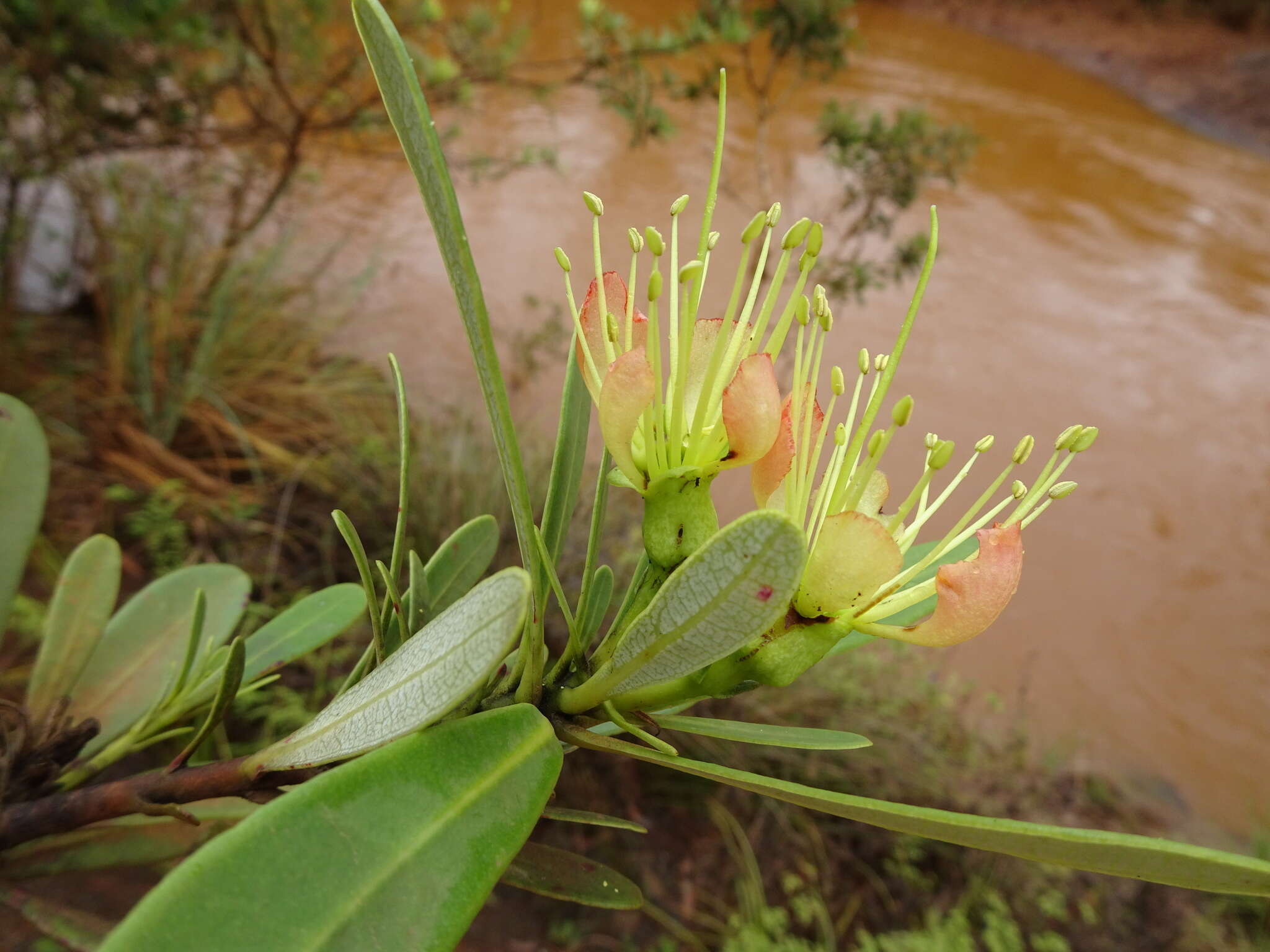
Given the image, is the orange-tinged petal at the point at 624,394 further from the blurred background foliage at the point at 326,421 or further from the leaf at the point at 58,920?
the blurred background foliage at the point at 326,421

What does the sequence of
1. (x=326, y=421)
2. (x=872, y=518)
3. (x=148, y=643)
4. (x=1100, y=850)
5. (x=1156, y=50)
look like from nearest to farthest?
1. (x=1100, y=850)
2. (x=872, y=518)
3. (x=148, y=643)
4. (x=326, y=421)
5. (x=1156, y=50)

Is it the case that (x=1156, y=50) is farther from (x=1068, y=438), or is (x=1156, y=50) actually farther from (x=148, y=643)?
(x=148, y=643)

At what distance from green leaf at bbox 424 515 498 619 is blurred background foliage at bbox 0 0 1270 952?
1.19 m

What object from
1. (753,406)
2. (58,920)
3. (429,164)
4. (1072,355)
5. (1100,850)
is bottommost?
(1072,355)

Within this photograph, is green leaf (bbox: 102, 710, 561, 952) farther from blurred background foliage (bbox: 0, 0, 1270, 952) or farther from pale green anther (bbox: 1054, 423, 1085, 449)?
blurred background foliage (bbox: 0, 0, 1270, 952)

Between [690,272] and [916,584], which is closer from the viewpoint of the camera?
[690,272]

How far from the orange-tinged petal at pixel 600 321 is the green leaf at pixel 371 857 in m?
0.18

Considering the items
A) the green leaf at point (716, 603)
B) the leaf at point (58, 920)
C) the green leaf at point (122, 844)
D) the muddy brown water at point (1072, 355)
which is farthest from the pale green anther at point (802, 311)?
the muddy brown water at point (1072, 355)

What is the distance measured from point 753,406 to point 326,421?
2.14 m

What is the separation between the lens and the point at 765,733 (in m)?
0.36

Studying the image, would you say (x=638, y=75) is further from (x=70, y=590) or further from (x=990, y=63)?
(x=990, y=63)

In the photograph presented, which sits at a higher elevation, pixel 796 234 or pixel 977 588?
pixel 796 234

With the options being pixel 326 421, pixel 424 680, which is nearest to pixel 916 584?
pixel 424 680

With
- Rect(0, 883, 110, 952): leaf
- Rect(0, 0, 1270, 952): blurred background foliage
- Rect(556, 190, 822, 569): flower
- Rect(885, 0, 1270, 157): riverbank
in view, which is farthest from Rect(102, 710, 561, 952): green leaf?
Rect(885, 0, 1270, 157): riverbank
